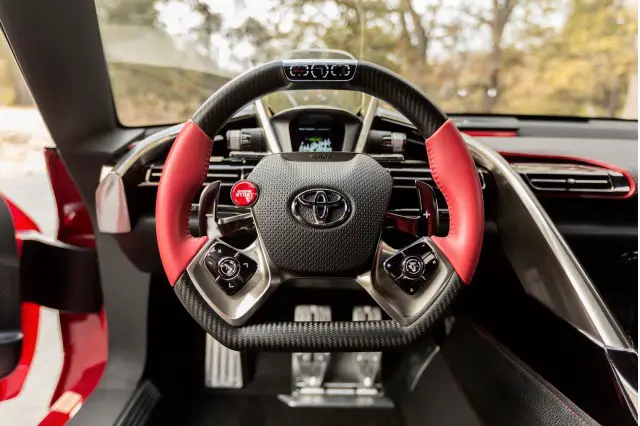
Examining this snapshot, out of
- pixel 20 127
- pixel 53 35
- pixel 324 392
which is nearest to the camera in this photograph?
pixel 53 35

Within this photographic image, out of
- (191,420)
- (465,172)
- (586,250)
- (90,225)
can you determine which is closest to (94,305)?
(90,225)

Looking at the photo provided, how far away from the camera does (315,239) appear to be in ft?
3.09

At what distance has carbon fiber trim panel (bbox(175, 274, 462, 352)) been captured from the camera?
91cm

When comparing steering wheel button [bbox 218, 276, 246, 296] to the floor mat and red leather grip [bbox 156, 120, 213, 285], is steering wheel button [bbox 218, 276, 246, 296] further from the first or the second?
the floor mat

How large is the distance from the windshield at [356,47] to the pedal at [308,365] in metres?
0.71

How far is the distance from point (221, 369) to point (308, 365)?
0.29 meters

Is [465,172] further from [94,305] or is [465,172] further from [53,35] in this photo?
[94,305]

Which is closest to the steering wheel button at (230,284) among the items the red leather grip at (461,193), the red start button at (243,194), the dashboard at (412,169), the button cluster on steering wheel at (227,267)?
the button cluster on steering wheel at (227,267)

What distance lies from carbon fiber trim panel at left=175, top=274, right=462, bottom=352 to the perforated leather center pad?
0.10 metres

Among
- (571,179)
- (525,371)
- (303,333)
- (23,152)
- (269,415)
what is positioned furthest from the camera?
(23,152)

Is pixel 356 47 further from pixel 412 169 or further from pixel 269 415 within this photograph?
pixel 269 415

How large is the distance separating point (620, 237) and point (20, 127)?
2201 mm

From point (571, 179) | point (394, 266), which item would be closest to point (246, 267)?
point (394, 266)

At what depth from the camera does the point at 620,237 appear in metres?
1.61
